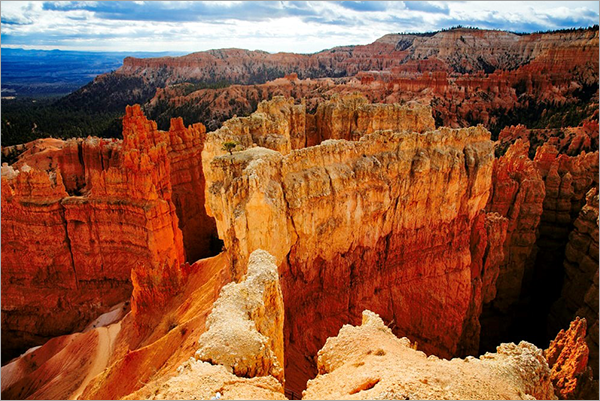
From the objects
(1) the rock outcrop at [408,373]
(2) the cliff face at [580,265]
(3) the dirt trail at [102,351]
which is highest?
(1) the rock outcrop at [408,373]

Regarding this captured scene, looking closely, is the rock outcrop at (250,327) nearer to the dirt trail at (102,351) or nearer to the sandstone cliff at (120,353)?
the sandstone cliff at (120,353)

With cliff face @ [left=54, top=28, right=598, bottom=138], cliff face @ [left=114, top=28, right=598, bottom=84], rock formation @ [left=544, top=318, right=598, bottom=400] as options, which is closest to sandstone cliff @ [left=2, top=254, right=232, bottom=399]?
rock formation @ [left=544, top=318, right=598, bottom=400]

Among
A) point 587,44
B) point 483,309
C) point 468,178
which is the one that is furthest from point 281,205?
point 587,44

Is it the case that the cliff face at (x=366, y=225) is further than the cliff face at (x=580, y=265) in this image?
No

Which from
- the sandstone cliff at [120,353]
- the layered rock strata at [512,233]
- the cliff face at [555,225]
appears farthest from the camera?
the cliff face at [555,225]

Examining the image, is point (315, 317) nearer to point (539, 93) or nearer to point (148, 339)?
point (148, 339)

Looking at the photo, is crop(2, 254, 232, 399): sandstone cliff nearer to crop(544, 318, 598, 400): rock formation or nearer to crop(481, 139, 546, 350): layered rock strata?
crop(544, 318, 598, 400): rock formation

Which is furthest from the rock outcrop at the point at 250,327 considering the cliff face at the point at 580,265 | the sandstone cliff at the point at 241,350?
the cliff face at the point at 580,265
